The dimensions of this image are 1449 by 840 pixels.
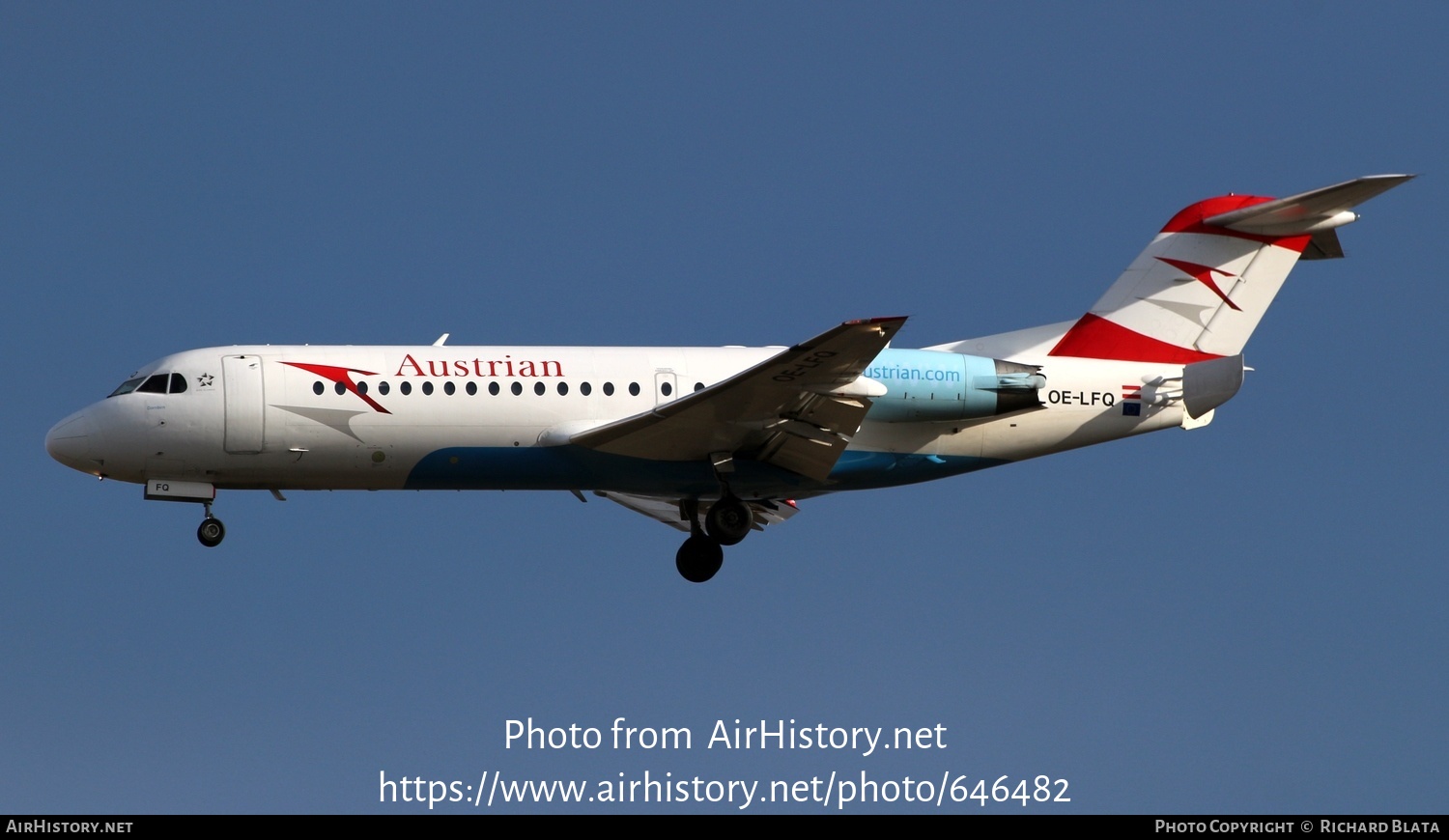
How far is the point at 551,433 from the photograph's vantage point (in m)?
28.8

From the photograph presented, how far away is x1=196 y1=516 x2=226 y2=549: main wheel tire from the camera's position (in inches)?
1136

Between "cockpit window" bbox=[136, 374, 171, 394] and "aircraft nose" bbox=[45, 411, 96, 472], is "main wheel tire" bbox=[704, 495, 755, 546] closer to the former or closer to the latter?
"cockpit window" bbox=[136, 374, 171, 394]

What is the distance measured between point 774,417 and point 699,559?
12.2ft

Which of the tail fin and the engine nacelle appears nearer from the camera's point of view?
the engine nacelle

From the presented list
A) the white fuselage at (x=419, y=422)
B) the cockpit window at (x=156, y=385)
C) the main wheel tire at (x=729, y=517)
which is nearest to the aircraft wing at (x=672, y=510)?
the main wheel tire at (x=729, y=517)

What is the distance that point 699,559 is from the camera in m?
31.0

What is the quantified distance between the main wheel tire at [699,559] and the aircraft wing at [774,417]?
207cm

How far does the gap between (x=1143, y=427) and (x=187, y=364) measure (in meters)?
15.1

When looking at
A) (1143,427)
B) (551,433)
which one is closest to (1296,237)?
(1143,427)

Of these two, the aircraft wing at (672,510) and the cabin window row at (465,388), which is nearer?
the cabin window row at (465,388)

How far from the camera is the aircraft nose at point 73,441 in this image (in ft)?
93.8

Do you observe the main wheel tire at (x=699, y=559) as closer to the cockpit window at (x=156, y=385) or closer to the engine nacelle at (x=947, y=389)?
the engine nacelle at (x=947, y=389)

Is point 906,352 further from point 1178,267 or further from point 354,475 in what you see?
point 354,475

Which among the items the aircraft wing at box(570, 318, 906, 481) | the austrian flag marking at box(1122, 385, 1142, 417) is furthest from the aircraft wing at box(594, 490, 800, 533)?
the austrian flag marking at box(1122, 385, 1142, 417)
